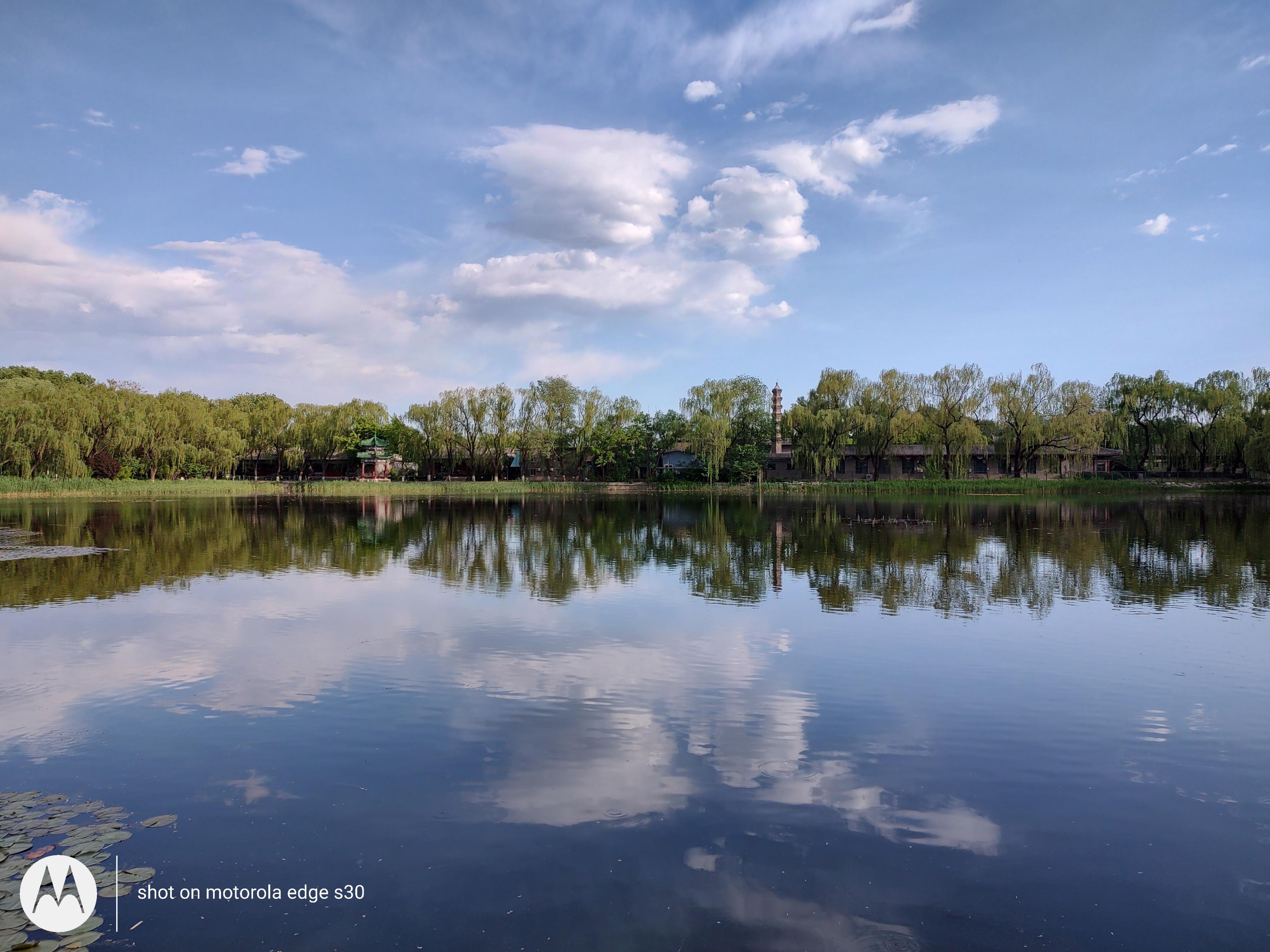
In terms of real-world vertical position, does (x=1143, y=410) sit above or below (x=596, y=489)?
above

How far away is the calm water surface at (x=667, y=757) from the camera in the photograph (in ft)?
13.8

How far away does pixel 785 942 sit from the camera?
12.9 ft

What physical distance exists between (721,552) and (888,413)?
45341 mm

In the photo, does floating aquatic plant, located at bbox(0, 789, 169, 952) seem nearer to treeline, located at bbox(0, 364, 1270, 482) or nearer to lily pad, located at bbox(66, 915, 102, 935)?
lily pad, located at bbox(66, 915, 102, 935)

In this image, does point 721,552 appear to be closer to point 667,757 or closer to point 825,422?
point 667,757

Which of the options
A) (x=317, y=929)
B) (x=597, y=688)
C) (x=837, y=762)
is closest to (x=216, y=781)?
(x=317, y=929)

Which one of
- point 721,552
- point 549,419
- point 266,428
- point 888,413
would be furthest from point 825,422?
point 266,428

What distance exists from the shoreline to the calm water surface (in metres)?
41.4

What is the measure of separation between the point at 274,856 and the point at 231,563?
15173mm

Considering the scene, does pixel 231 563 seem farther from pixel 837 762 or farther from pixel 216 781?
pixel 837 762

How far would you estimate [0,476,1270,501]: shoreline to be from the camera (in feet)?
161

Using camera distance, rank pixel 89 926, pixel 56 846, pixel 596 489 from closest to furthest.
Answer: pixel 89 926
pixel 56 846
pixel 596 489

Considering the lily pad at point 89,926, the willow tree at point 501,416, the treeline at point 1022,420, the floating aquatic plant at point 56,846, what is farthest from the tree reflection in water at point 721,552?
the willow tree at point 501,416

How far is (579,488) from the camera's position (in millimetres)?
66938
